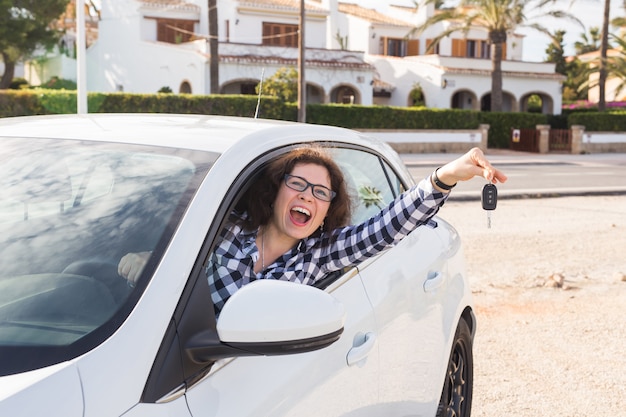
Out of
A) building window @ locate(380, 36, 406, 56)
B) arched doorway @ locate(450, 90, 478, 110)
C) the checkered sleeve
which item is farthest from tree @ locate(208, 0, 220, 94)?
the checkered sleeve

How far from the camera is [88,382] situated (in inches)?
67.3

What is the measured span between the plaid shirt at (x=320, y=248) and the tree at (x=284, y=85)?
98.2 feet

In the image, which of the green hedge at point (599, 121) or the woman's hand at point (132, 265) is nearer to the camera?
the woman's hand at point (132, 265)

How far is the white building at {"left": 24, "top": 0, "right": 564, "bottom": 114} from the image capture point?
130 ft

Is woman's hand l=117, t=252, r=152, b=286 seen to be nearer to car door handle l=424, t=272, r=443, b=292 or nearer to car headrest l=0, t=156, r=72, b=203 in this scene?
car headrest l=0, t=156, r=72, b=203

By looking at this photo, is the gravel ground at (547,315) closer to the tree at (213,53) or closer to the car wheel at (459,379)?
the car wheel at (459,379)

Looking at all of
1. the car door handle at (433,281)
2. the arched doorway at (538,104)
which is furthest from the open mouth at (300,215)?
the arched doorway at (538,104)

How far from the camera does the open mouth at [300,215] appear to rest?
2.73 metres

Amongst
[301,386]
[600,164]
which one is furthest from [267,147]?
[600,164]

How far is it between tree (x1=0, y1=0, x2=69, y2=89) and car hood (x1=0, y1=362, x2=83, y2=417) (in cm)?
4022

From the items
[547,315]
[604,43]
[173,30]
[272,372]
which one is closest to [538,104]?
[604,43]

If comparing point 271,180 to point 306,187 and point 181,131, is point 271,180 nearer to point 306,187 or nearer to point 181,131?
point 306,187

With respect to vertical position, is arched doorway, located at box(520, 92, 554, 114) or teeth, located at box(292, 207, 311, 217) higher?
arched doorway, located at box(520, 92, 554, 114)

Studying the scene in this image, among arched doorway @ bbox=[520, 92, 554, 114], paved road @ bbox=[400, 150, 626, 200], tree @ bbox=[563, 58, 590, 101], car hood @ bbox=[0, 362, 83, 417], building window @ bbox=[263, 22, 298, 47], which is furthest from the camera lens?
tree @ bbox=[563, 58, 590, 101]
